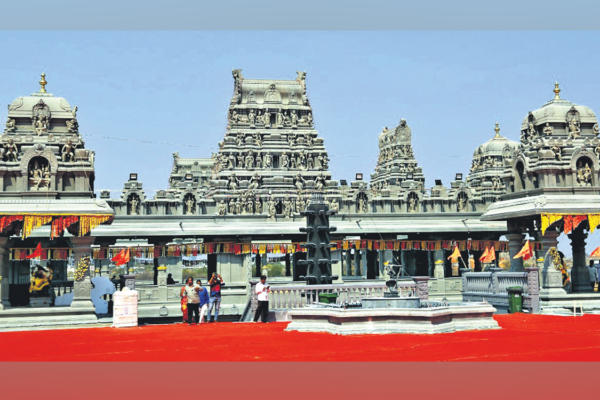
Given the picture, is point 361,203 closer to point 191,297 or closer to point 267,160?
point 267,160

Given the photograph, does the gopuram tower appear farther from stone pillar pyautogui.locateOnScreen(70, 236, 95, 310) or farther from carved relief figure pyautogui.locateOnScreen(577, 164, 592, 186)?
stone pillar pyautogui.locateOnScreen(70, 236, 95, 310)

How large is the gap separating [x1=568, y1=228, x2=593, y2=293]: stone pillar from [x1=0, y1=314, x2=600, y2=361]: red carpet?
7986 millimetres

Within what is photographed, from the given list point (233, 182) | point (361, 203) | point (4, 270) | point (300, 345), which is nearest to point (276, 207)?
point (233, 182)

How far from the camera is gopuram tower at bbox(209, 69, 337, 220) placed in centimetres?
5194

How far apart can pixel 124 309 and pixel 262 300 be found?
4.48 m

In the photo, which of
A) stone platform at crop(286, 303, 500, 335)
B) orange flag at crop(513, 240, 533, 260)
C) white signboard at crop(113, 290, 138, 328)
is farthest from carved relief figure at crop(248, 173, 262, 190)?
stone platform at crop(286, 303, 500, 335)

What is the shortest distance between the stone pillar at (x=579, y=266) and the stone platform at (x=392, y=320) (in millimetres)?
12068

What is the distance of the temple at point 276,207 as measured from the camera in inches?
974

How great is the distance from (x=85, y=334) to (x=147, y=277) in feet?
187

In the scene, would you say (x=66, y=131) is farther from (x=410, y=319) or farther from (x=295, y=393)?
(x=295, y=393)

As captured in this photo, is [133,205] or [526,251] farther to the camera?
[133,205]

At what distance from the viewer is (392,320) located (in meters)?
18.0

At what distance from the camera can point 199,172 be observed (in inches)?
3541

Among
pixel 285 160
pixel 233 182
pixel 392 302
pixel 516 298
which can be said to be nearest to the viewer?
pixel 392 302
